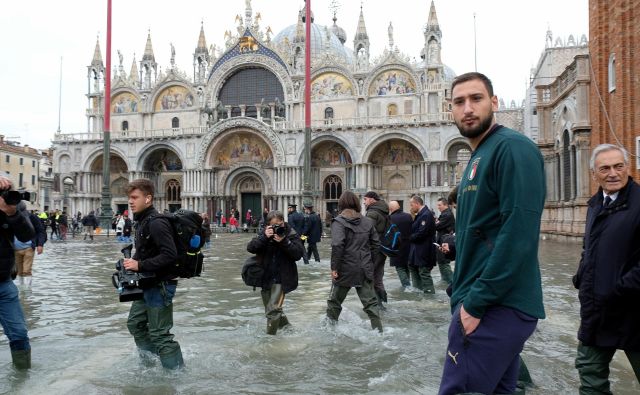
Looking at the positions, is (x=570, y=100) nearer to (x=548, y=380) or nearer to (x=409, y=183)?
(x=409, y=183)

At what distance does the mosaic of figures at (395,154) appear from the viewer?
36.7 m

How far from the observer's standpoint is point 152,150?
4112 cm

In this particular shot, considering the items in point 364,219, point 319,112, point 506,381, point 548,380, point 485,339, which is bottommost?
point 548,380

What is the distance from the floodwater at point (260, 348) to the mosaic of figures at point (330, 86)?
29594 mm

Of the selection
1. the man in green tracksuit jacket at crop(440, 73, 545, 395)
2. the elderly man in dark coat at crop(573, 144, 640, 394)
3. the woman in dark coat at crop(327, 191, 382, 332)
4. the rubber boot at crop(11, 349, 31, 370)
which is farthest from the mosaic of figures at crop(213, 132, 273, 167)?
the man in green tracksuit jacket at crop(440, 73, 545, 395)

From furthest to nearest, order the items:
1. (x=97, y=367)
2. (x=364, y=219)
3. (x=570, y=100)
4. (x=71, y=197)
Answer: (x=71, y=197)
(x=570, y=100)
(x=364, y=219)
(x=97, y=367)

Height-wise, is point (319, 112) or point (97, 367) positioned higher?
point (319, 112)

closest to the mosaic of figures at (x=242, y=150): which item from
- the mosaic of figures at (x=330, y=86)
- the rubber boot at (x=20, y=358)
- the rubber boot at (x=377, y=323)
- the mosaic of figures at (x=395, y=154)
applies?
the mosaic of figures at (x=330, y=86)

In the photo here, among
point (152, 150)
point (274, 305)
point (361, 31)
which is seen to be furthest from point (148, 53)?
point (274, 305)

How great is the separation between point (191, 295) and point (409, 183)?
28.5 meters

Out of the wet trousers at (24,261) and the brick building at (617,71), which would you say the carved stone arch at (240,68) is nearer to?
the brick building at (617,71)

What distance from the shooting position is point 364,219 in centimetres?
681

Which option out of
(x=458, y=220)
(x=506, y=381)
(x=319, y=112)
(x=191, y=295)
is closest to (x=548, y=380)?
(x=506, y=381)

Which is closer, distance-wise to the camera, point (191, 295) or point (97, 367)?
point (97, 367)
